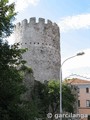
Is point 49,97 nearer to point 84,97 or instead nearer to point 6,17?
point 6,17

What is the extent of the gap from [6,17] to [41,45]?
100ft

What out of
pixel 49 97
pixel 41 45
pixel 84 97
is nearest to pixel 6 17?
pixel 49 97

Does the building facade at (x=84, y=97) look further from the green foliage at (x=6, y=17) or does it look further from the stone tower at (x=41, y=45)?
the green foliage at (x=6, y=17)

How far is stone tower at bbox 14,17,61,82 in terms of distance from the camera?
1871 inches

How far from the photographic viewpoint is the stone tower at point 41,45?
156 feet

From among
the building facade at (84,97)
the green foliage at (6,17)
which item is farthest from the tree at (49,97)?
the building facade at (84,97)

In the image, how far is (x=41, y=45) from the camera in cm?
4819

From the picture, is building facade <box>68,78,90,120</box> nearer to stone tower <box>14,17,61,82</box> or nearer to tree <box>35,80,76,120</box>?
stone tower <box>14,17,61,82</box>

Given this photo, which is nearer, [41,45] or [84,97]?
[41,45]

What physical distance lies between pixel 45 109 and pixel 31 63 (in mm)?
11735

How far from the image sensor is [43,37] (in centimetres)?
4856

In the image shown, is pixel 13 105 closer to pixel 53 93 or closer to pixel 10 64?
pixel 10 64

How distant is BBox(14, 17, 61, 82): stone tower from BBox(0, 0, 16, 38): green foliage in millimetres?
29006

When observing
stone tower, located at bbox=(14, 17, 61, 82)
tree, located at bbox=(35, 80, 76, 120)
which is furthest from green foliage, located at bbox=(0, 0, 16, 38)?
stone tower, located at bbox=(14, 17, 61, 82)
